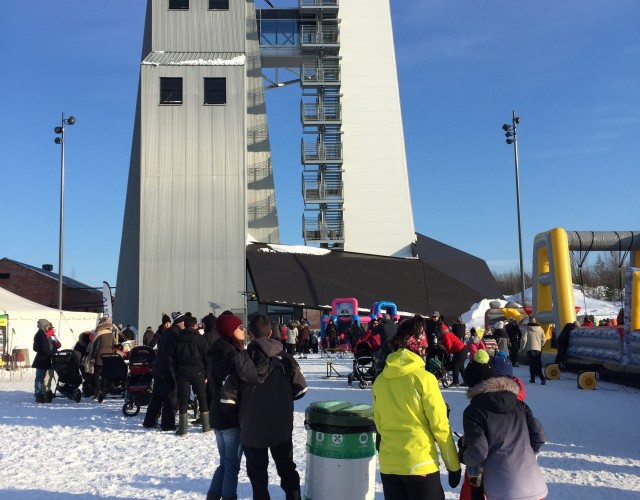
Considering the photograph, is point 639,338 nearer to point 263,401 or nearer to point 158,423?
point 158,423

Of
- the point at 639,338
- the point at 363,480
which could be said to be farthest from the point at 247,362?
the point at 639,338

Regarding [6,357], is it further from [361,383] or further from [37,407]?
[361,383]

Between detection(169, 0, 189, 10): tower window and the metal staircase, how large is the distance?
8.53 m

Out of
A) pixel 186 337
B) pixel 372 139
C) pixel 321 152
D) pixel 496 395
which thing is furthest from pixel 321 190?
pixel 496 395

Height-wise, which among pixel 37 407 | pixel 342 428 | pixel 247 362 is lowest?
pixel 37 407

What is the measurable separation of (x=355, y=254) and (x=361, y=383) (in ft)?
87.0

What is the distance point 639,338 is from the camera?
14523mm

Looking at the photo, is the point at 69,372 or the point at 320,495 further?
the point at 69,372

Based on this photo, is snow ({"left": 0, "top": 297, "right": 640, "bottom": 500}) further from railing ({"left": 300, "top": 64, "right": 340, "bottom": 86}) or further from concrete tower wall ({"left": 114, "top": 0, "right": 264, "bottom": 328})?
railing ({"left": 300, "top": 64, "right": 340, "bottom": 86})

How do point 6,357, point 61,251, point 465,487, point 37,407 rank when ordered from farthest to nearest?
point 61,251, point 6,357, point 37,407, point 465,487

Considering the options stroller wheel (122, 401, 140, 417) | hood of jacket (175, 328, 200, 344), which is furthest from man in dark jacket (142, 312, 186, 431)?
stroller wheel (122, 401, 140, 417)

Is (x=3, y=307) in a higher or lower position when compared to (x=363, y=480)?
higher

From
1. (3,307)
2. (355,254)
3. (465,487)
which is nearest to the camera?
(465,487)

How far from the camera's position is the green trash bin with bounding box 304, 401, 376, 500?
4.86m
